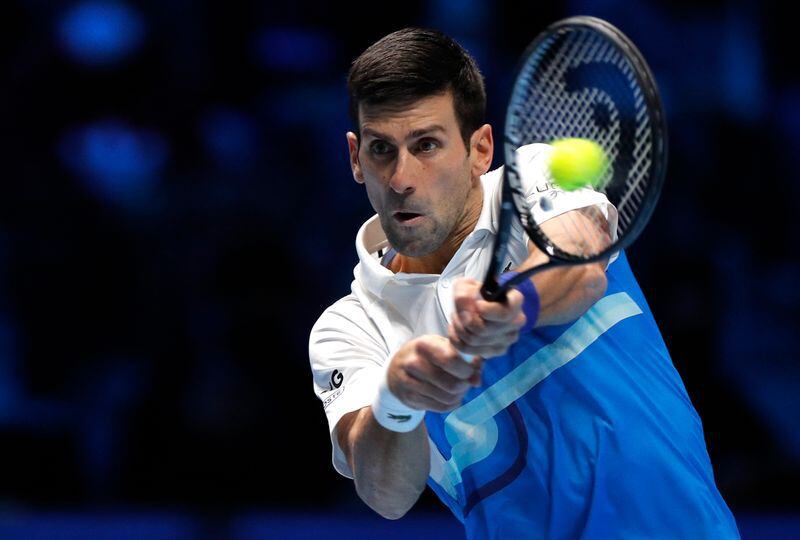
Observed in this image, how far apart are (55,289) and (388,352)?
136 inches

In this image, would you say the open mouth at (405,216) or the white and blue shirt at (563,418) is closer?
the white and blue shirt at (563,418)

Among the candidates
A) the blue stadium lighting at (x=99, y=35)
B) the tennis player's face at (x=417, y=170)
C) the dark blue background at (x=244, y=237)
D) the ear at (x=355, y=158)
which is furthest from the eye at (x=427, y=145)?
the blue stadium lighting at (x=99, y=35)

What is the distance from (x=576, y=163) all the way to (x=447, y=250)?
1.43 ft

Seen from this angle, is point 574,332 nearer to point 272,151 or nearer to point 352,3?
point 272,151

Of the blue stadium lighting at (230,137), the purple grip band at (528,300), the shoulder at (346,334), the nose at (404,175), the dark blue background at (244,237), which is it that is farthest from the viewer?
the blue stadium lighting at (230,137)

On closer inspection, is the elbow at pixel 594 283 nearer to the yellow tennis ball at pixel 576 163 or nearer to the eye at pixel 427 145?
the yellow tennis ball at pixel 576 163

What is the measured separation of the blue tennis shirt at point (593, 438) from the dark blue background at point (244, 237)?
2336 millimetres

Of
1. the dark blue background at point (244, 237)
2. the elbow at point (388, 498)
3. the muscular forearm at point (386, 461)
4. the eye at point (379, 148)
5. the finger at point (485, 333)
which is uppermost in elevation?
the finger at point (485, 333)

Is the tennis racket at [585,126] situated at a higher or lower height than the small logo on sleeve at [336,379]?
higher

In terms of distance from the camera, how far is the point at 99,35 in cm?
652

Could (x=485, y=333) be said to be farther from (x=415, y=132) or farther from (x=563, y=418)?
(x=415, y=132)

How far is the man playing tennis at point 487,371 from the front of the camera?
8.94ft

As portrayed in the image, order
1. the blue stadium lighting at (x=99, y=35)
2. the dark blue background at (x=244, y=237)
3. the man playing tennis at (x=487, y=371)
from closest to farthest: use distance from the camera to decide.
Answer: the man playing tennis at (x=487, y=371) → the dark blue background at (x=244, y=237) → the blue stadium lighting at (x=99, y=35)

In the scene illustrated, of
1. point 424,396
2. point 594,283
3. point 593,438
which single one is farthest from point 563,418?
point 424,396
